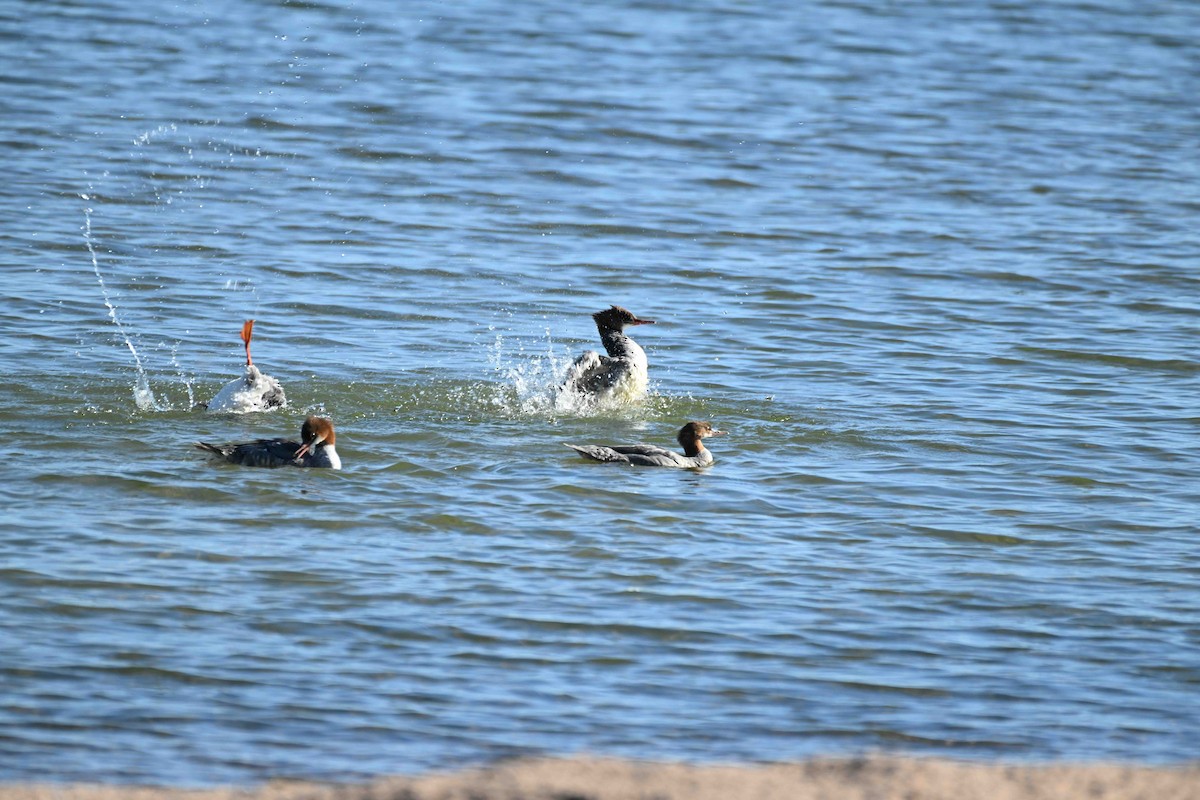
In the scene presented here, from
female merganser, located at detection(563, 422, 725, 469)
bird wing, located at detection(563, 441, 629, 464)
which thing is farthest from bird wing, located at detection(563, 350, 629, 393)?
bird wing, located at detection(563, 441, 629, 464)

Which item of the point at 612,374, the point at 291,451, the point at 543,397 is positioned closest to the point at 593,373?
the point at 612,374

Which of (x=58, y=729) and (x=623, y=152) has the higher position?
(x=623, y=152)

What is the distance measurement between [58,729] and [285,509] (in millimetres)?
2852

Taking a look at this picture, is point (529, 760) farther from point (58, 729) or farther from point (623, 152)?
point (623, 152)

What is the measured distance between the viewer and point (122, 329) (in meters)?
12.9

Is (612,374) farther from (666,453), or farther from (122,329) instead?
(122,329)

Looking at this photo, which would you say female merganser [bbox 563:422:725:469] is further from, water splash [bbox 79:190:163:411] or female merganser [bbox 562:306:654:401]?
water splash [bbox 79:190:163:411]

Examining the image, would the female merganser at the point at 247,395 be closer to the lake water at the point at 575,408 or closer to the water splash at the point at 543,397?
the lake water at the point at 575,408

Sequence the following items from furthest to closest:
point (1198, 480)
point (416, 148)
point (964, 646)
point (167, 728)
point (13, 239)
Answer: point (416, 148) → point (13, 239) → point (1198, 480) → point (964, 646) → point (167, 728)

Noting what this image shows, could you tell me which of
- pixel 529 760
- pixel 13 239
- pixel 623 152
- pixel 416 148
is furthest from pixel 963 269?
pixel 529 760

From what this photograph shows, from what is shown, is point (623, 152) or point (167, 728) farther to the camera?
point (623, 152)

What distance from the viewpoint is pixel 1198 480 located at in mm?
10320

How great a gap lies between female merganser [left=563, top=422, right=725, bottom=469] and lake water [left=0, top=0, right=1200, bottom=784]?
11cm

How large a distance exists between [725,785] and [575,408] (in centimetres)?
622
